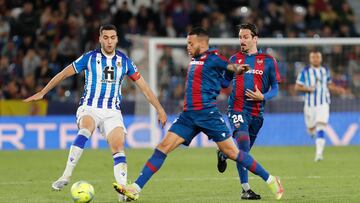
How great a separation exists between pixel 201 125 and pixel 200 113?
0.13 m

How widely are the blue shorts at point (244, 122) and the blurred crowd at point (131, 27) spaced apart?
11.0 meters

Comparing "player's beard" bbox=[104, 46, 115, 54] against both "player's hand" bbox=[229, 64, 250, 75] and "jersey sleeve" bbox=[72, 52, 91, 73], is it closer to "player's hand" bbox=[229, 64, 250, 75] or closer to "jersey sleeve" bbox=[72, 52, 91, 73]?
"jersey sleeve" bbox=[72, 52, 91, 73]

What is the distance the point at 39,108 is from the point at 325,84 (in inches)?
283

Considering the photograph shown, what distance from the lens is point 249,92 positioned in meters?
10.4

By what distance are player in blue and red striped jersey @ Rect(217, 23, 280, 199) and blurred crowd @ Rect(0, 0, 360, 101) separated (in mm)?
10985

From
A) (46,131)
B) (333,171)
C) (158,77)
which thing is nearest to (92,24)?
(158,77)

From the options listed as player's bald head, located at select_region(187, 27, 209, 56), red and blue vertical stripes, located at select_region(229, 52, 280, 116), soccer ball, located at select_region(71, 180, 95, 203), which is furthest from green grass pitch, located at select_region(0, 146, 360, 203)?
player's bald head, located at select_region(187, 27, 209, 56)

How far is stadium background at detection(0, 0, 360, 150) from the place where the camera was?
20750 mm

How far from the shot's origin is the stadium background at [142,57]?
20750 mm

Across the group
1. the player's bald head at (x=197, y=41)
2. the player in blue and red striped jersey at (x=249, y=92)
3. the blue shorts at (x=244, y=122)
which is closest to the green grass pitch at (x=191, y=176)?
the player in blue and red striped jersey at (x=249, y=92)

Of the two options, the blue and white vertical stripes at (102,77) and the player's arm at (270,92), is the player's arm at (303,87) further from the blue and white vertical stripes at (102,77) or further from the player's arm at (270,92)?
the blue and white vertical stripes at (102,77)

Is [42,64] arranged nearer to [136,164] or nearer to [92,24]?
[92,24]

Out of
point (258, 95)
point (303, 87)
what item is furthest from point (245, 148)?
point (303, 87)

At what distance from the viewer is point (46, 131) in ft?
67.6
